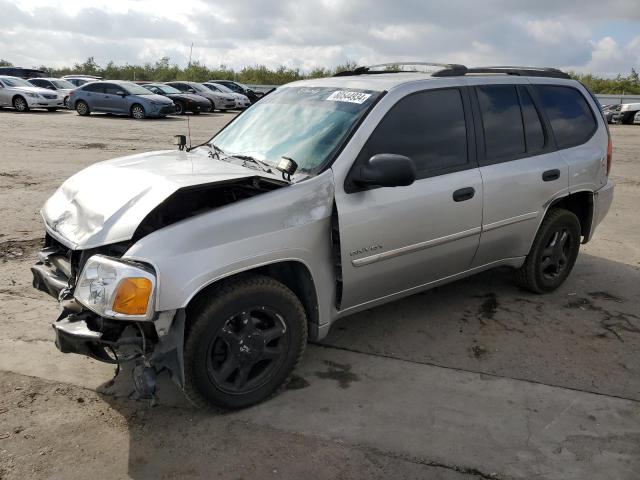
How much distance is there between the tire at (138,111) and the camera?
22.0m

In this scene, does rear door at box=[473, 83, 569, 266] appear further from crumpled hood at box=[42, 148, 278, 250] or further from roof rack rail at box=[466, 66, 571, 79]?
crumpled hood at box=[42, 148, 278, 250]

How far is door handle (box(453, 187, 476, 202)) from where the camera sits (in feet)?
13.1

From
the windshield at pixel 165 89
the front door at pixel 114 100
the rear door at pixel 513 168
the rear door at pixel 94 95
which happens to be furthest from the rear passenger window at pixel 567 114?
the windshield at pixel 165 89

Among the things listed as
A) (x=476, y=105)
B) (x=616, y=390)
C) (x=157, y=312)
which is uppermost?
(x=476, y=105)

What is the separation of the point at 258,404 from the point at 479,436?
4.05 feet

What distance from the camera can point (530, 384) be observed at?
3.68 metres

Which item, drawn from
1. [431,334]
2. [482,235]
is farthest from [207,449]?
[482,235]

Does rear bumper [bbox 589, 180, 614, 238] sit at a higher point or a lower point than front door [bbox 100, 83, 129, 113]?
lower

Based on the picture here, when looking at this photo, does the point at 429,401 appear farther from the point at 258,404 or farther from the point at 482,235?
the point at 482,235

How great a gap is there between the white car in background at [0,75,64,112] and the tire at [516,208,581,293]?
76.0 ft

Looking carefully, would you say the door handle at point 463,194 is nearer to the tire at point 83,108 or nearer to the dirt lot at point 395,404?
the dirt lot at point 395,404

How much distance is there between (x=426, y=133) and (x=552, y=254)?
6.10 ft

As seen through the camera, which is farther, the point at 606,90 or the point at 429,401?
the point at 606,90

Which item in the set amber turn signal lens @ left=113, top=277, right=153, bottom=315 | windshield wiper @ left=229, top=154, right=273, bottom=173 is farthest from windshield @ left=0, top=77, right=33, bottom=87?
amber turn signal lens @ left=113, top=277, right=153, bottom=315
